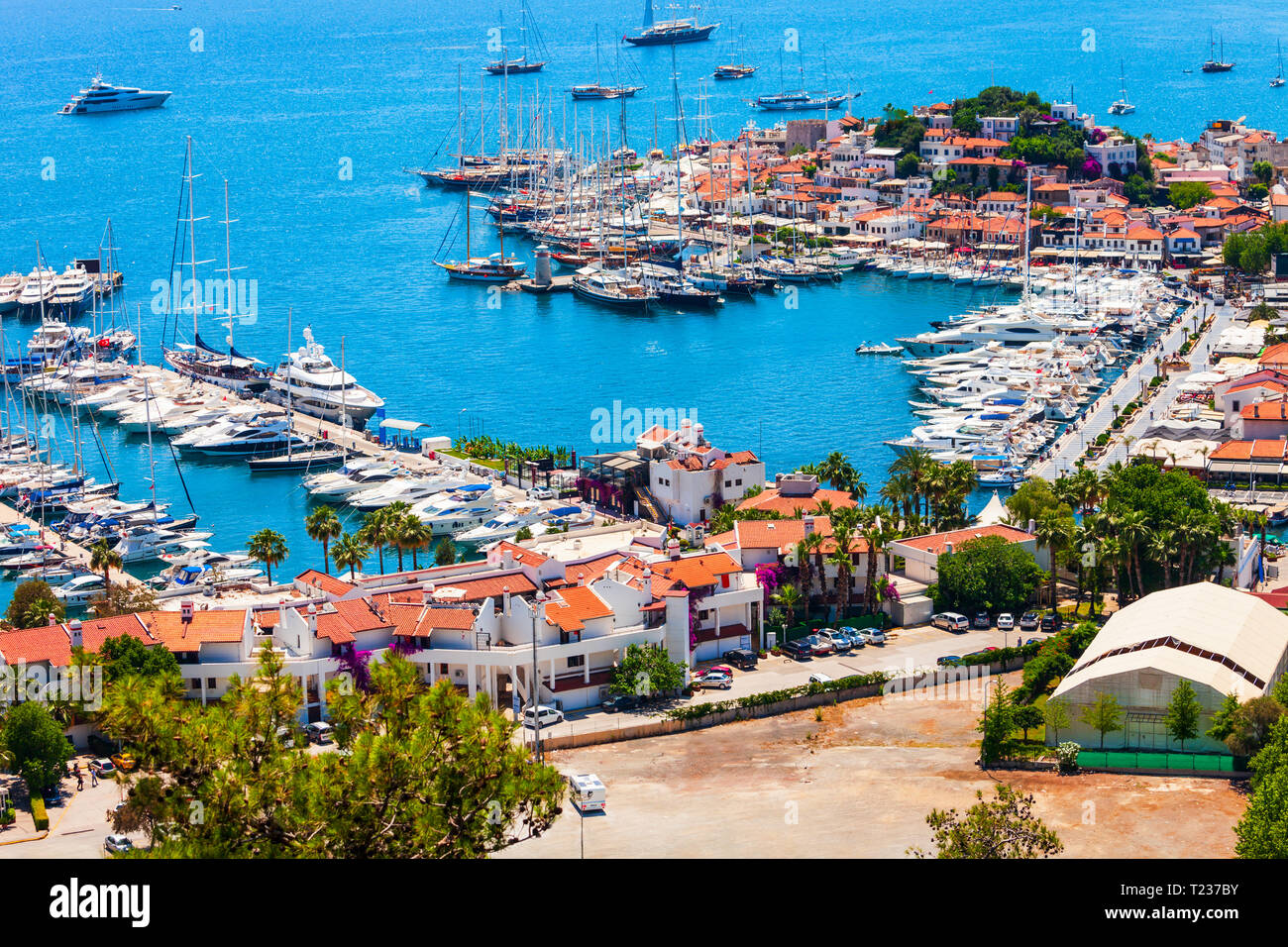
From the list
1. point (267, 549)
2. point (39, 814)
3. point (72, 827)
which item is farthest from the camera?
point (267, 549)

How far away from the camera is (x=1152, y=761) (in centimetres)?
4750

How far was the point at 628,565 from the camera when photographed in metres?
57.2

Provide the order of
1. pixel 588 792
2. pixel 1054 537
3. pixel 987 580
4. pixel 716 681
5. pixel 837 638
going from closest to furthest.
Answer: pixel 588 792, pixel 716 681, pixel 837 638, pixel 1054 537, pixel 987 580

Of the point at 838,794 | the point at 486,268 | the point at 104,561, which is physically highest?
the point at 486,268

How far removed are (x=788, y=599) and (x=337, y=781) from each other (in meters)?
33.3

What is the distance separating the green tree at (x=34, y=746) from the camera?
44656 millimetres

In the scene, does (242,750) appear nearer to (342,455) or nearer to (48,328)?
(342,455)

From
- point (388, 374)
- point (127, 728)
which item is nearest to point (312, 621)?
point (127, 728)

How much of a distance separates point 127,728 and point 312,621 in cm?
2434

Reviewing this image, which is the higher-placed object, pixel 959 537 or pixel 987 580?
pixel 959 537

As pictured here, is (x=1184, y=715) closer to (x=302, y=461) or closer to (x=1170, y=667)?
(x=1170, y=667)

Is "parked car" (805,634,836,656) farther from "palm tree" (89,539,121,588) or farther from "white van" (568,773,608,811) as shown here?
"palm tree" (89,539,121,588)

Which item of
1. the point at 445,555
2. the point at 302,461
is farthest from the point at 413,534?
the point at 302,461

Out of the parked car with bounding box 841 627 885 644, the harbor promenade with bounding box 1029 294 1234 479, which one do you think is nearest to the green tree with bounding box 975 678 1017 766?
the parked car with bounding box 841 627 885 644
